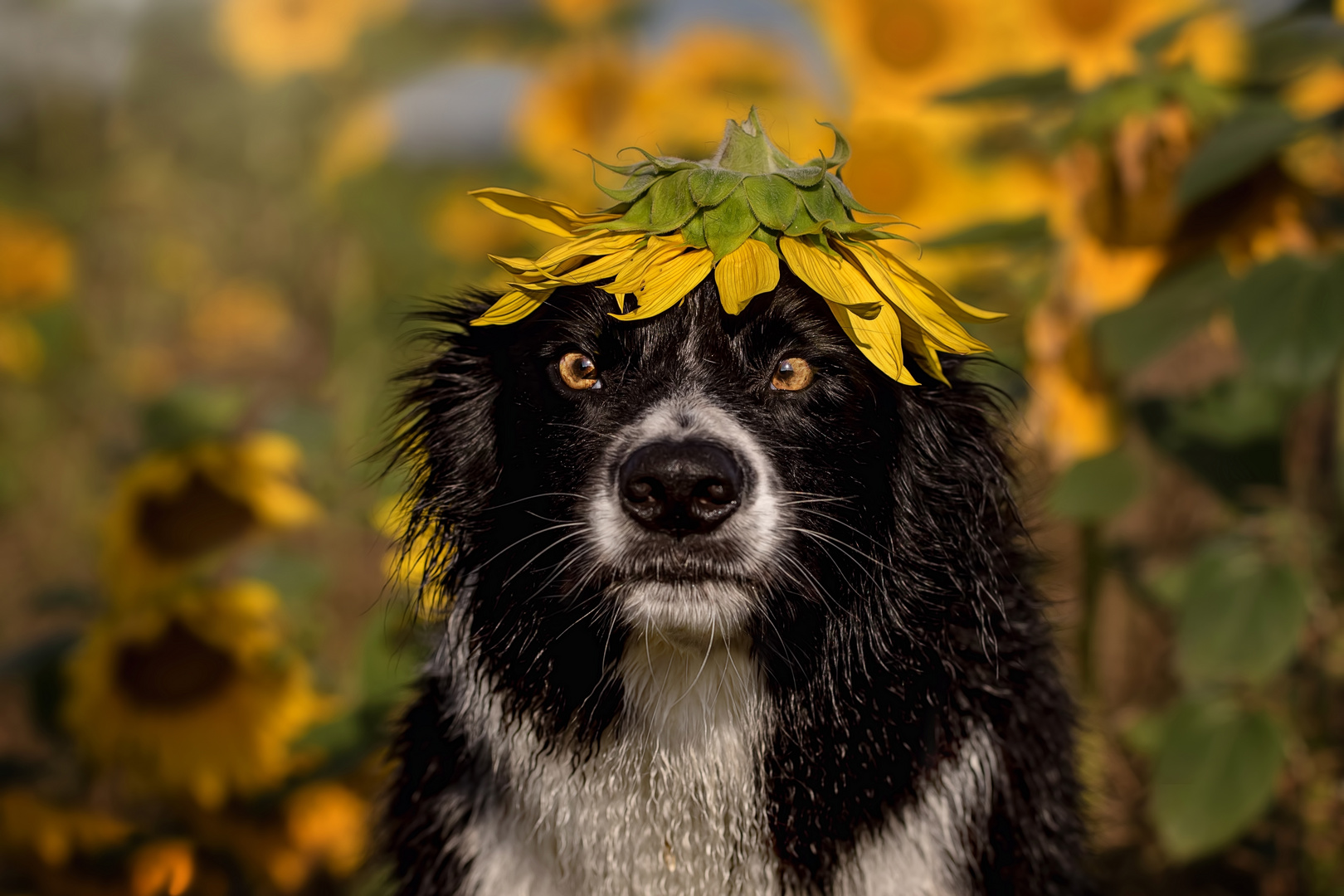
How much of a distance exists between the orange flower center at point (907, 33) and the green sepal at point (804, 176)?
1.98m

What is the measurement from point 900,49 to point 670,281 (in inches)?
86.0

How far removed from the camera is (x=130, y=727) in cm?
293

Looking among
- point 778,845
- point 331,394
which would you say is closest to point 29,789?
point 331,394

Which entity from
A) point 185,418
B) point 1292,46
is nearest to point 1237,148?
point 1292,46

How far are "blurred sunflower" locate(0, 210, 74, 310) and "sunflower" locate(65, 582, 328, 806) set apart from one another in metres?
2.69

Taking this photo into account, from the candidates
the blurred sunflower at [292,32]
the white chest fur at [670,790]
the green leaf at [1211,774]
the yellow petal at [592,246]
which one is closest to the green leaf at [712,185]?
the yellow petal at [592,246]

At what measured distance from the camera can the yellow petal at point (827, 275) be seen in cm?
162

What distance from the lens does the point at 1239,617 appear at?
253cm

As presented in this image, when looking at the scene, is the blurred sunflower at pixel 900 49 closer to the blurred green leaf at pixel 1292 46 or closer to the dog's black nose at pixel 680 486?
the blurred green leaf at pixel 1292 46

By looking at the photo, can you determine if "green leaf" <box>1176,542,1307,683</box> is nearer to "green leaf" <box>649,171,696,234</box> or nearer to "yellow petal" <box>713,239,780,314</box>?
"yellow petal" <box>713,239,780,314</box>

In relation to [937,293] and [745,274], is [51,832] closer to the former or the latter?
[745,274]

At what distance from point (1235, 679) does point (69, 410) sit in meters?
5.46

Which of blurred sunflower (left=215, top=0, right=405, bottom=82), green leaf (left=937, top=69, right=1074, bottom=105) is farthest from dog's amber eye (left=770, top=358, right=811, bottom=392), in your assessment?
blurred sunflower (left=215, top=0, right=405, bottom=82)

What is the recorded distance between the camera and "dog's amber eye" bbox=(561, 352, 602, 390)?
188cm
